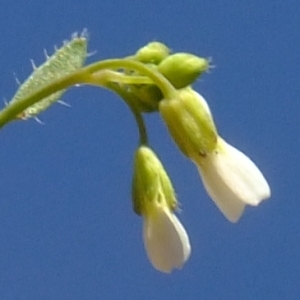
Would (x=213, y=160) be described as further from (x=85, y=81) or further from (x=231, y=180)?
(x=85, y=81)

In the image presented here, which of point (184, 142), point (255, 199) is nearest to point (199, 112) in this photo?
point (184, 142)

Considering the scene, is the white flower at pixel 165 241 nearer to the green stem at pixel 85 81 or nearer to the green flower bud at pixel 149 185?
the green flower bud at pixel 149 185

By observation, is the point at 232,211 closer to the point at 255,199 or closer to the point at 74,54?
the point at 255,199

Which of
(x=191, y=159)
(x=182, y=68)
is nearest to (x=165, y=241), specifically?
(x=191, y=159)

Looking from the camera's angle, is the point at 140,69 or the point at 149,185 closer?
the point at 140,69

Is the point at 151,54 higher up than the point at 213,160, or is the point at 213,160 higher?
the point at 151,54

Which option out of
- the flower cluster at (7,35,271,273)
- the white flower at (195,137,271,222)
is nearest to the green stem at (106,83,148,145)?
the flower cluster at (7,35,271,273)

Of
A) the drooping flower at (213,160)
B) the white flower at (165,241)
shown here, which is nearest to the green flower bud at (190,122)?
the drooping flower at (213,160)
